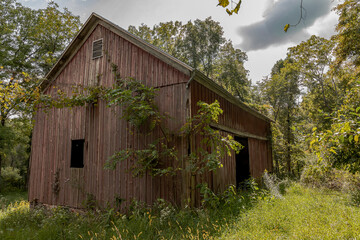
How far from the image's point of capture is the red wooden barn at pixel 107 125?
6664mm

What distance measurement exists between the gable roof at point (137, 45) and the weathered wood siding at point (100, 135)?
0.55ft

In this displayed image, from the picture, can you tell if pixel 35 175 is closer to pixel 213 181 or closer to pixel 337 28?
pixel 213 181

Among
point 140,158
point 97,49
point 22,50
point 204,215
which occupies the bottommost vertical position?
point 204,215

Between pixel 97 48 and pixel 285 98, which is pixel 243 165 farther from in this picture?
pixel 285 98

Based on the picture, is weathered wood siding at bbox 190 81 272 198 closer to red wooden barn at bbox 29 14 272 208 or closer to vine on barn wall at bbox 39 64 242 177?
red wooden barn at bbox 29 14 272 208

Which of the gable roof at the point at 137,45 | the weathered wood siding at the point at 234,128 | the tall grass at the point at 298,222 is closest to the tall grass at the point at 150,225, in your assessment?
the tall grass at the point at 298,222

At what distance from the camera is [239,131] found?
9906mm

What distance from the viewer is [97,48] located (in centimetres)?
870

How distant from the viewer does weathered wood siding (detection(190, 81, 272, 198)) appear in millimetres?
7258


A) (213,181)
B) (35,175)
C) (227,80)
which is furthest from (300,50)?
(35,175)

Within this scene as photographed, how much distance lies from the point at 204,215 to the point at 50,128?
23.3 feet

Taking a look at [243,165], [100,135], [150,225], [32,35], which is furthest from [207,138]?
[32,35]

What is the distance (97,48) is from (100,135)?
10.7ft

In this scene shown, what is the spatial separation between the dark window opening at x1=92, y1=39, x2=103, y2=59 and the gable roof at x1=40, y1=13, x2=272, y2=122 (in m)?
0.61
